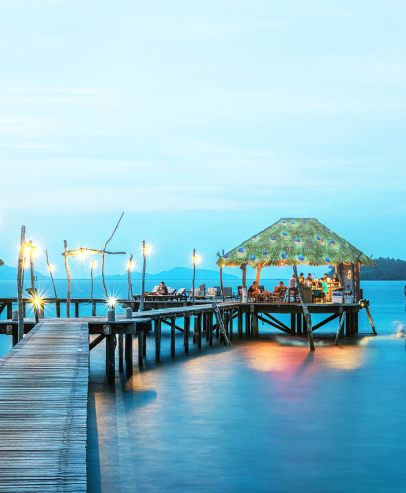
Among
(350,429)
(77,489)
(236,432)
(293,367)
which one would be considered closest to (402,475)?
(350,429)

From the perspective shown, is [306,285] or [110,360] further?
[306,285]

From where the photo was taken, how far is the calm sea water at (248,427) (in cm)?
930

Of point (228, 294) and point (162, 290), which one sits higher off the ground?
point (162, 290)

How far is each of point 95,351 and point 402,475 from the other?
17206 mm

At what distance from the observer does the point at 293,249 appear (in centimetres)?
2953

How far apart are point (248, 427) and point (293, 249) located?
58.3 ft

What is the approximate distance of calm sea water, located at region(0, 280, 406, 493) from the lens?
9.30 metres

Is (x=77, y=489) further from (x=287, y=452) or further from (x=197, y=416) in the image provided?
(x=197, y=416)

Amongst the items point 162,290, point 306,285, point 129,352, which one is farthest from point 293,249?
point 129,352

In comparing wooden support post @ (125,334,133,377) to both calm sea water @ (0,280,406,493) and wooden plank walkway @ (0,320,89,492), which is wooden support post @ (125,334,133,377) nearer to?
calm sea water @ (0,280,406,493)

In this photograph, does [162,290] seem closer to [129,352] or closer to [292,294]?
[292,294]

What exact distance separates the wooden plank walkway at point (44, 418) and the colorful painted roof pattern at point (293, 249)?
57.3 feet

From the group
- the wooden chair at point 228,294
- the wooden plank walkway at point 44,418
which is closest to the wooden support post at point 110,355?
the wooden plank walkway at point 44,418

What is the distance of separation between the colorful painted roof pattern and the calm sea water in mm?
8254
